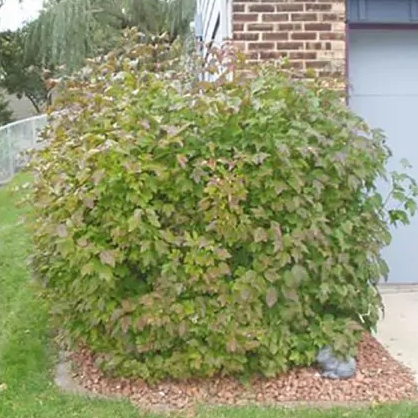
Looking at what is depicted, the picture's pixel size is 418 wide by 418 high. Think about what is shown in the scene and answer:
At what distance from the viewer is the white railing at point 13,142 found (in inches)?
531

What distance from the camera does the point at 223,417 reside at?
133 inches

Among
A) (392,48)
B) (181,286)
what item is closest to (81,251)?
(181,286)

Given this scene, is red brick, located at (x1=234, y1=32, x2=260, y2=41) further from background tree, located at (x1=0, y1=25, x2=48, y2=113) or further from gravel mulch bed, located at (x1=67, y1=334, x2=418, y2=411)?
background tree, located at (x1=0, y1=25, x2=48, y2=113)

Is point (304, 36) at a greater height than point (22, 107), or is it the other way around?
point (304, 36)

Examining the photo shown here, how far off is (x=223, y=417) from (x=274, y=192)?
1191mm

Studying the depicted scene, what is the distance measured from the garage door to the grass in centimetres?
250

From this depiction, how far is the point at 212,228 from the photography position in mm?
3545

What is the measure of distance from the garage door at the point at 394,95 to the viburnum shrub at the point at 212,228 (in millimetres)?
1890

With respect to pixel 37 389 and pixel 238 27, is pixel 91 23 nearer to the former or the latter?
pixel 238 27

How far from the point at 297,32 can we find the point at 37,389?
3255mm

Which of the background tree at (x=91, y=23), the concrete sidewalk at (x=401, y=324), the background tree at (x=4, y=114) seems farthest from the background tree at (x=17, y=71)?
the concrete sidewalk at (x=401, y=324)

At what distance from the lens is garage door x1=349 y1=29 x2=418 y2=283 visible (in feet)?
18.4

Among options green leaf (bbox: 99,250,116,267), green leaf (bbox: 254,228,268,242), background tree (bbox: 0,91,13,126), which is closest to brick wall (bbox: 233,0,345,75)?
green leaf (bbox: 254,228,268,242)

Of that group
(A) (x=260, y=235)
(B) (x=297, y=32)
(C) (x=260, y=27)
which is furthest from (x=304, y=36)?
(A) (x=260, y=235)
